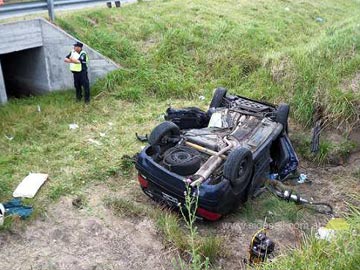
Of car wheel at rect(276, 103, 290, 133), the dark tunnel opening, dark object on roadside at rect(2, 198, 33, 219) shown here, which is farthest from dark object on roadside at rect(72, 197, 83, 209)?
the dark tunnel opening

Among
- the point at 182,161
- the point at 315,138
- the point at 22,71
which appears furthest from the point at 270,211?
the point at 22,71

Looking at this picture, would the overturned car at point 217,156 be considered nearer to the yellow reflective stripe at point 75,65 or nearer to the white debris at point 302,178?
the white debris at point 302,178

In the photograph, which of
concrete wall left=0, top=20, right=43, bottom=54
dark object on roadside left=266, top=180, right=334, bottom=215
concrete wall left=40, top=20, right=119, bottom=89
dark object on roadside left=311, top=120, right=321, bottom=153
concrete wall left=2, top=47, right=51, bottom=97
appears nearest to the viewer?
dark object on roadside left=266, top=180, right=334, bottom=215

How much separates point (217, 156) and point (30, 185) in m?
2.78

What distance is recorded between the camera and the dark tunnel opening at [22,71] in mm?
9695

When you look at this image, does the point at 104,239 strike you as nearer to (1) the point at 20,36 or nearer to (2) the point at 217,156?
(2) the point at 217,156

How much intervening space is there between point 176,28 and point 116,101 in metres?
3.37

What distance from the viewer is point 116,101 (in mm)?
9344

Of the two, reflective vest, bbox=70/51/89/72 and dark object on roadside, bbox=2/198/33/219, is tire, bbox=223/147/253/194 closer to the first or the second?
dark object on roadside, bbox=2/198/33/219

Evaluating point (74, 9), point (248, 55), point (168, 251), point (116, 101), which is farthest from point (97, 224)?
point (74, 9)

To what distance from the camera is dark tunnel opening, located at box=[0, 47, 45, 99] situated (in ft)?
31.8

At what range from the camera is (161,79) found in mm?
10008

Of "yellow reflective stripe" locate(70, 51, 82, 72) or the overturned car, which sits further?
"yellow reflective stripe" locate(70, 51, 82, 72)

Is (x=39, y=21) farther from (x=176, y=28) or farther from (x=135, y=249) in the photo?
(x=135, y=249)
